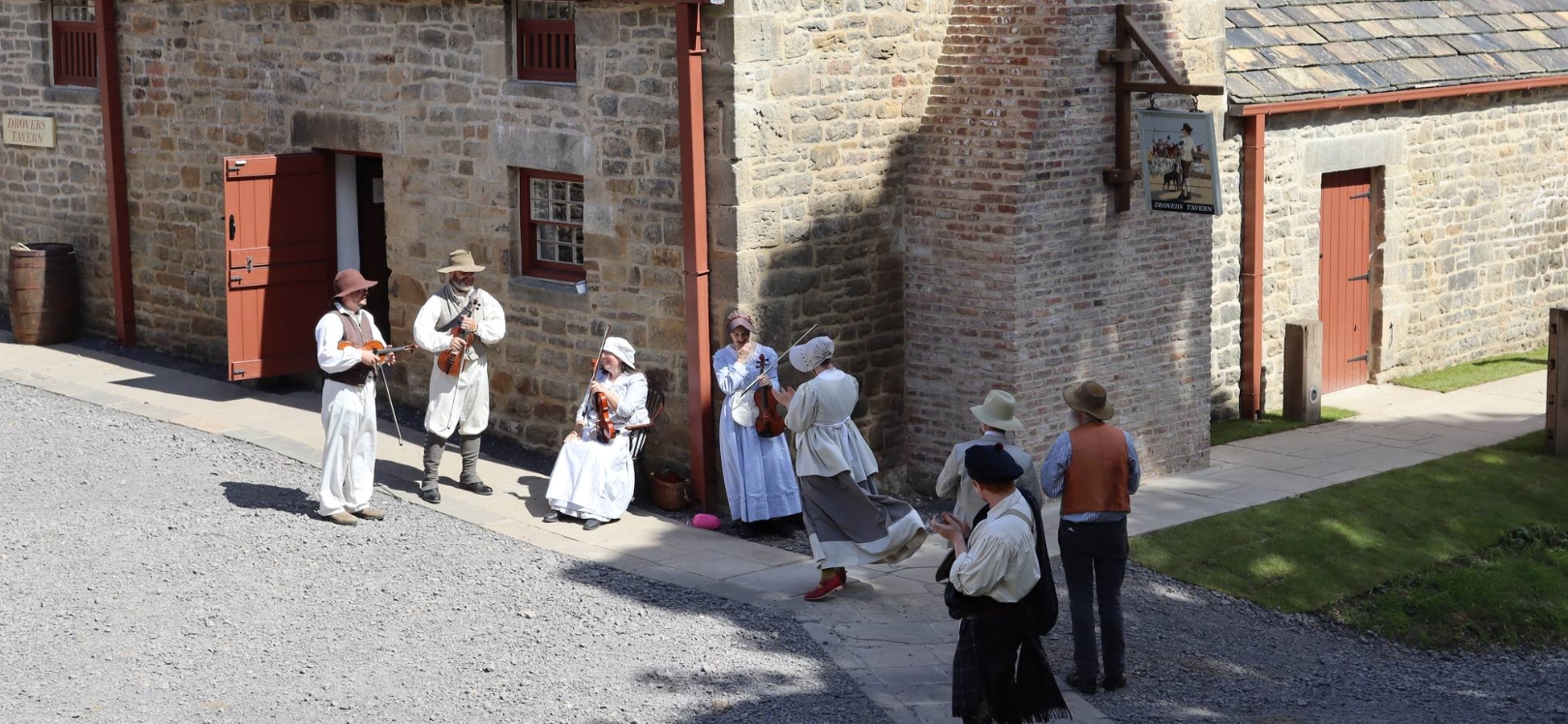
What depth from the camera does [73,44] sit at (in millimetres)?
17266

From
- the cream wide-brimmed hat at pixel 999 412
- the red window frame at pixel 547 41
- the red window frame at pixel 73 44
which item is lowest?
the cream wide-brimmed hat at pixel 999 412

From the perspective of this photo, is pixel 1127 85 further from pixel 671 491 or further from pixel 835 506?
pixel 671 491

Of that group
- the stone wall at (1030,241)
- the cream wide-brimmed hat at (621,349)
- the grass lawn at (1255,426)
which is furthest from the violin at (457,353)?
the grass lawn at (1255,426)

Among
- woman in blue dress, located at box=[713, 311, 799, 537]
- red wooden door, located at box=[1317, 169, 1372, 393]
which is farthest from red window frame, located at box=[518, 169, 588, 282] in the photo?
red wooden door, located at box=[1317, 169, 1372, 393]

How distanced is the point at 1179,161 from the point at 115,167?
984 cm

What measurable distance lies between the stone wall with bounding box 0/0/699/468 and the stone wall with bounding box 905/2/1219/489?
193 centimetres

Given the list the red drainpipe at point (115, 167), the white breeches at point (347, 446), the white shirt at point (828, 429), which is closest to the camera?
the white shirt at point (828, 429)

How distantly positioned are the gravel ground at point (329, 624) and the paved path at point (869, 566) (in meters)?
0.27

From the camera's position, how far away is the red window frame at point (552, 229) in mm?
13273

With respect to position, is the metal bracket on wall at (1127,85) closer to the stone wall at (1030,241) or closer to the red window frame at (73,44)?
the stone wall at (1030,241)

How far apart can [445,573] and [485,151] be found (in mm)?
3925

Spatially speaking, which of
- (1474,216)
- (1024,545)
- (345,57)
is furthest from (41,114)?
(1474,216)

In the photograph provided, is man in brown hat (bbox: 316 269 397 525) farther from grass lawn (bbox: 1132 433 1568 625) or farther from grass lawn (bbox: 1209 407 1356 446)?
grass lawn (bbox: 1209 407 1356 446)

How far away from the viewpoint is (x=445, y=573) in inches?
424
